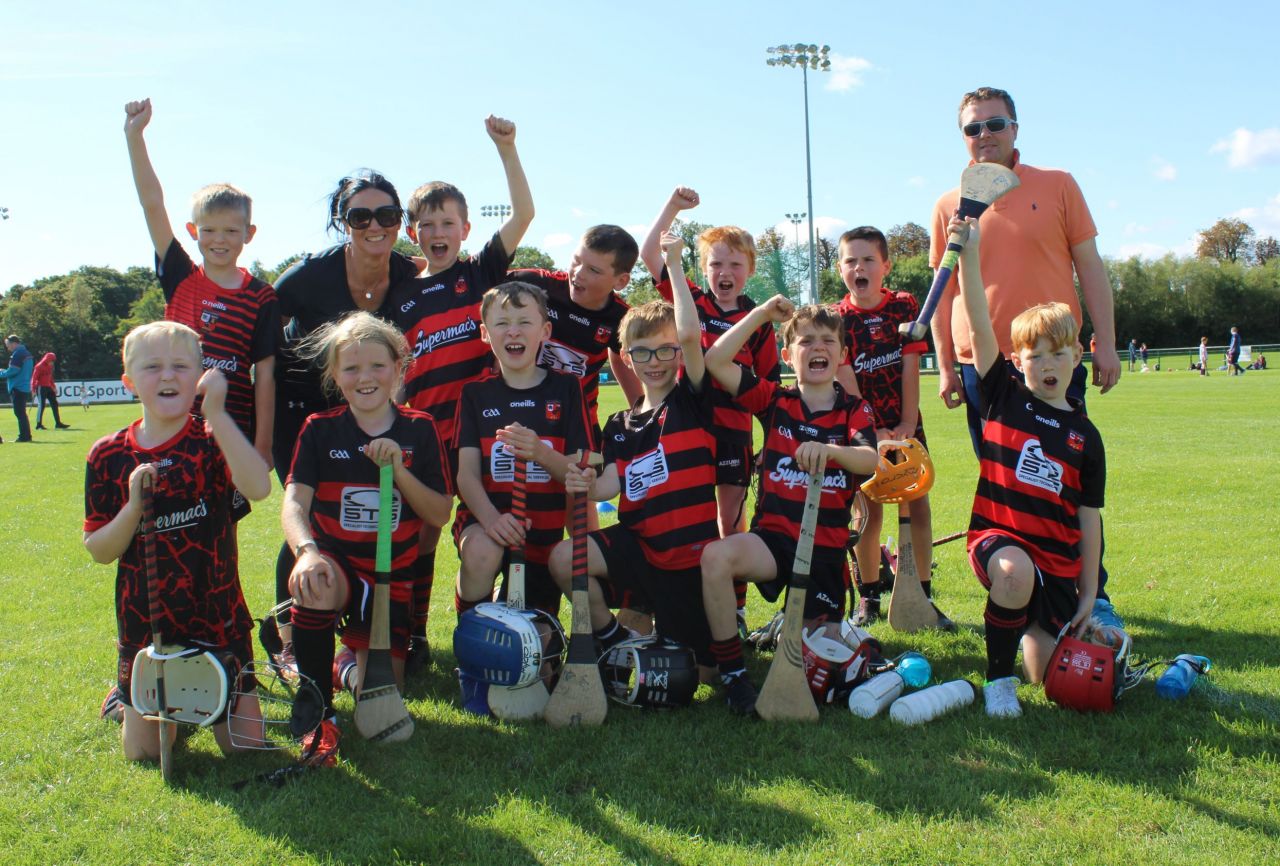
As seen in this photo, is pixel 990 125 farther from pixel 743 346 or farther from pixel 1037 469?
pixel 1037 469

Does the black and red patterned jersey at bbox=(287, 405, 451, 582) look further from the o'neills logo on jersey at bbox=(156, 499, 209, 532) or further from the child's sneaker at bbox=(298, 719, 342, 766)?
the child's sneaker at bbox=(298, 719, 342, 766)

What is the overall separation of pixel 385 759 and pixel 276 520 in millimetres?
5729

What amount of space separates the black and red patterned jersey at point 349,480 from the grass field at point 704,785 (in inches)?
26.4

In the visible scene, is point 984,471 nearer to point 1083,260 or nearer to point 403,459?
point 1083,260

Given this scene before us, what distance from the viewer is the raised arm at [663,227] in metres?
4.19

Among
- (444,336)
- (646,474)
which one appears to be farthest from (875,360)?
(444,336)

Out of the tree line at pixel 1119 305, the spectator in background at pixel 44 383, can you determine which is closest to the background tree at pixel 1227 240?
the tree line at pixel 1119 305

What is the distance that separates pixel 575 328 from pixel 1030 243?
2167 mm

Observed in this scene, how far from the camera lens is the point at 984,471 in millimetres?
3945

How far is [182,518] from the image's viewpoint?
131 inches

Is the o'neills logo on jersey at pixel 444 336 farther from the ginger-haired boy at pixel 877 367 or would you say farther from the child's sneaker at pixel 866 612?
the child's sneaker at pixel 866 612

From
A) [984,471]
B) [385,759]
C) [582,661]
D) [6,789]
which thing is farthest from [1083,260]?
[6,789]

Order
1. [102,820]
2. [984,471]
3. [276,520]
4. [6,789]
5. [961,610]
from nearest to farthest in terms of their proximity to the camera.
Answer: [102,820] → [6,789] → [984,471] → [961,610] → [276,520]

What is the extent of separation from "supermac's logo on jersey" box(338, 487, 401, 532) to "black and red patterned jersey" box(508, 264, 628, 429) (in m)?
1.19
